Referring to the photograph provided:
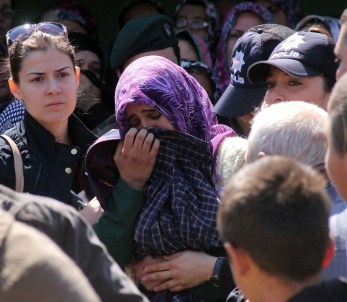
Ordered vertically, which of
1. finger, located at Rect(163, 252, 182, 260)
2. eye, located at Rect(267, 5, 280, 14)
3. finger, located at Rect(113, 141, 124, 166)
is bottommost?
finger, located at Rect(163, 252, 182, 260)

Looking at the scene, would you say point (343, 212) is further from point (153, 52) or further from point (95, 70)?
point (95, 70)

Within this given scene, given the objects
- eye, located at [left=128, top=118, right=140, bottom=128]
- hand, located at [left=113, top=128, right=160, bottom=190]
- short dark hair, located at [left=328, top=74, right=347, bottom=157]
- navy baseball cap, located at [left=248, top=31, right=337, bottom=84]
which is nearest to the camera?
short dark hair, located at [left=328, top=74, right=347, bottom=157]

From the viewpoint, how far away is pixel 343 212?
7.48 feet

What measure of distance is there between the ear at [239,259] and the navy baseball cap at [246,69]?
1696 mm

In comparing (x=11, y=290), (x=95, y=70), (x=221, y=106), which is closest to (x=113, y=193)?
(x=221, y=106)

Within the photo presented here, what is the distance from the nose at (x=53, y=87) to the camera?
3.37m

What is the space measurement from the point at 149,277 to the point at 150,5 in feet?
11.2

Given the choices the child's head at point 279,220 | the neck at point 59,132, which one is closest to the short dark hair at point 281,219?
the child's head at point 279,220

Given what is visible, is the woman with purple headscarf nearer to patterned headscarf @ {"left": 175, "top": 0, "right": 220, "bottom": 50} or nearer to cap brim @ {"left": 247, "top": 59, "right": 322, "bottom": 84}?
cap brim @ {"left": 247, "top": 59, "right": 322, "bottom": 84}

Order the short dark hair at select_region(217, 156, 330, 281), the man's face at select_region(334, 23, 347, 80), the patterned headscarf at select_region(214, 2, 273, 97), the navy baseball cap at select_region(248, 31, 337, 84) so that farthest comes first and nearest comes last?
1. the patterned headscarf at select_region(214, 2, 273, 97)
2. the navy baseball cap at select_region(248, 31, 337, 84)
3. the man's face at select_region(334, 23, 347, 80)
4. the short dark hair at select_region(217, 156, 330, 281)

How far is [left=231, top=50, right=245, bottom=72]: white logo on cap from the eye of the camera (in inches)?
141

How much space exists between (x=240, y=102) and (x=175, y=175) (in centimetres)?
79

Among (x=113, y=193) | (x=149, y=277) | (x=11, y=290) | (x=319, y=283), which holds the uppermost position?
(x=11, y=290)

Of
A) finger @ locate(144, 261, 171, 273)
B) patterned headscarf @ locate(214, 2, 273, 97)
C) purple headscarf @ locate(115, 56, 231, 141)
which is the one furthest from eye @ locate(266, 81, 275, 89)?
patterned headscarf @ locate(214, 2, 273, 97)
